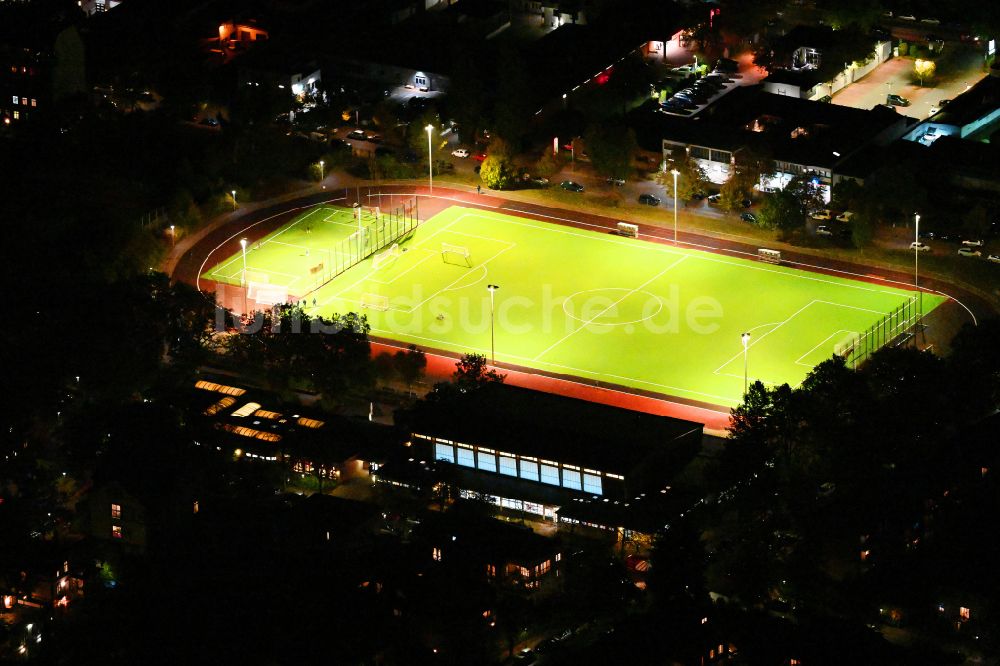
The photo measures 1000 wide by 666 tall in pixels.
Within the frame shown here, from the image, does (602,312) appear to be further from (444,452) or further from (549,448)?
(549,448)

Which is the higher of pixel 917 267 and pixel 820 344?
pixel 917 267

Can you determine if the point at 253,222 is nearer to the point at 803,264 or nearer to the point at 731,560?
the point at 803,264

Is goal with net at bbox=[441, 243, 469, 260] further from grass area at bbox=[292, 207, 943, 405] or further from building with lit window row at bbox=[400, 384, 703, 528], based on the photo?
building with lit window row at bbox=[400, 384, 703, 528]

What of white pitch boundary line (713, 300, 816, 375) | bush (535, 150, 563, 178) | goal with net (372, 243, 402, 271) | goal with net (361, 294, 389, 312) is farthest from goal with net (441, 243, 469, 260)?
white pitch boundary line (713, 300, 816, 375)

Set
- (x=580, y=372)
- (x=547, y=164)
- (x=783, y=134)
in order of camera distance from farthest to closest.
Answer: (x=783, y=134) < (x=547, y=164) < (x=580, y=372)

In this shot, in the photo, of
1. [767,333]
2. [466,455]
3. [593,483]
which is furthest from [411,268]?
[593,483]

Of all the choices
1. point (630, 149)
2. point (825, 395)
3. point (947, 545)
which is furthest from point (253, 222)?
point (947, 545)

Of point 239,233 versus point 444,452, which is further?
point 239,233

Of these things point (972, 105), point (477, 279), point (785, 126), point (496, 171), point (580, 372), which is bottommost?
point (580, 372)
